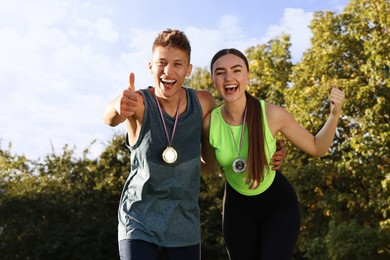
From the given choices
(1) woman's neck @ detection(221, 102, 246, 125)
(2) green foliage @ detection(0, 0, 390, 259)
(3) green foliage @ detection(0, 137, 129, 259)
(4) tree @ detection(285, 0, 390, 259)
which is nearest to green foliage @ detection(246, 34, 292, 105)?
(2) green foliage @ detection(0, 0, 390, 259)

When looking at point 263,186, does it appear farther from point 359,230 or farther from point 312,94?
point 312,94

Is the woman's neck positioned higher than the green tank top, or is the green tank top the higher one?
the woman's neck

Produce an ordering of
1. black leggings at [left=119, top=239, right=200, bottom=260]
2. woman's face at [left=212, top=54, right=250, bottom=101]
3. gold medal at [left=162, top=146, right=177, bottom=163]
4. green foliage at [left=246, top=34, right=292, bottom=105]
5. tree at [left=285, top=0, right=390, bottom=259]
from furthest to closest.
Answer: green foliage at [left=246, top=34, right=292, bottom=105], tree at [left=285, top=0, right=390, bottom=259], woman's face at [left=212, top=54, right=250, bottom=101], gold medal at [left=162, top=146, right=177, bottom=163], black leggings at [left=119, top=239, right=200, bottom=260]

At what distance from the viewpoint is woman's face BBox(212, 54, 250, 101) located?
436 cm

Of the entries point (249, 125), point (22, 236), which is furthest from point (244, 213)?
point (22, 236)

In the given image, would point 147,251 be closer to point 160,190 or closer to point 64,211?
point 160,190

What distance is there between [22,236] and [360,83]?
1341 cm

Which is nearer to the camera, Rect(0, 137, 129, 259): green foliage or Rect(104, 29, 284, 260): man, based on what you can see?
Rect(104, 29, 284, 260): man

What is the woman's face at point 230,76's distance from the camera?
14.3 feet

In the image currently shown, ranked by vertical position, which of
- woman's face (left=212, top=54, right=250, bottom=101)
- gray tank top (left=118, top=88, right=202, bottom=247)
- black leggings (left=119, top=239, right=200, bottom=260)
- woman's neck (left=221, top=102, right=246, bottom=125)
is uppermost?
woman's face (left=212, top=54, right=250, bottom=101)

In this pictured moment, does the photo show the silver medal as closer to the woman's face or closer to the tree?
the woman's face

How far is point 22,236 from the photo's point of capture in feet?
73.4

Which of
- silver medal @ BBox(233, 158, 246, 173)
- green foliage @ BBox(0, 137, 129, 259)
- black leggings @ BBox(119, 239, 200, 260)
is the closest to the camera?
black leggings @ BBox(119, 239, 200, 260)

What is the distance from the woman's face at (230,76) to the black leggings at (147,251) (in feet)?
3.76
